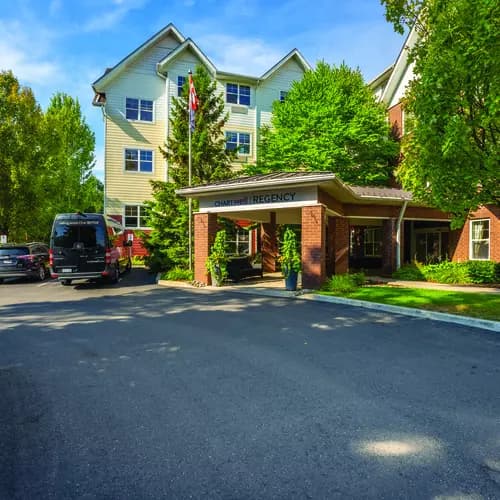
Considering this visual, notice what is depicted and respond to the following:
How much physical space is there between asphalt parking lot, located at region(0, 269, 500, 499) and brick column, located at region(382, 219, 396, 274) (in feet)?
37.1

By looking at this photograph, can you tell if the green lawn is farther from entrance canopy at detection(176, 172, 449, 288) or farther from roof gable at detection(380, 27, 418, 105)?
roof gable at detection(380, 27, 418, 105)

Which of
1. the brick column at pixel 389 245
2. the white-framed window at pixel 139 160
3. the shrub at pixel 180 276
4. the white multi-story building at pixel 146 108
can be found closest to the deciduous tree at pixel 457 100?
the brick column at pixel 389 245

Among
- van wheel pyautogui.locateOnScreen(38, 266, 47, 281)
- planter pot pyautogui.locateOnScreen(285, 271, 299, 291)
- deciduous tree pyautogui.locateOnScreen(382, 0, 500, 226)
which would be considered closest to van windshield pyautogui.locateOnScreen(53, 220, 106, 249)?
van wheel pyautogui.locateOnScreen(38, 266, 47, 281)

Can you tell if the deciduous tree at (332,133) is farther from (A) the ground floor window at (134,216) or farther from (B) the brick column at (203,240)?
(B) the brick column at (203,240)

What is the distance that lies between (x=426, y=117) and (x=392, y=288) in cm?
675

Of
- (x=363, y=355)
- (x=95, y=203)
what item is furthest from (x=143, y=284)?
(x=95, y=203)

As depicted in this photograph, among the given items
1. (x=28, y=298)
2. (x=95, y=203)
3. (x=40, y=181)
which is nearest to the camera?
(x=28, y=298)

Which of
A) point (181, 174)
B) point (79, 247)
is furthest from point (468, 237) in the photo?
point (79, 247)

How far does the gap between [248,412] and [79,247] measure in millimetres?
12509

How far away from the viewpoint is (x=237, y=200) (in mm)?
15438

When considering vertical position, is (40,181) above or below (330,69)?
below

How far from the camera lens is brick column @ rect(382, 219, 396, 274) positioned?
18.9 meters

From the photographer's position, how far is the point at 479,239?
19062 mm

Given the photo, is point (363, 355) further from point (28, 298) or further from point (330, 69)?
point (330, 69)
